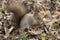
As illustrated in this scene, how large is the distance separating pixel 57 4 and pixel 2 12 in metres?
1.14

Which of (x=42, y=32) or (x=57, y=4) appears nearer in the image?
(x=42, y=32)

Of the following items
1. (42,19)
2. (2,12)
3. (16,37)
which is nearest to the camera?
(16,37)

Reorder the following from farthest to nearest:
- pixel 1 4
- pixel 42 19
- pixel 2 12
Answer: pixel 1 4 < pixel 2 12 < pixel 42 19

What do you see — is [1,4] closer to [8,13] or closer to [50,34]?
[8,13]

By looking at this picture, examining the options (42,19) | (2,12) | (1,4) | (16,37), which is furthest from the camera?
(1,4)

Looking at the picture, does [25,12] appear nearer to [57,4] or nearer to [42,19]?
[42,19]

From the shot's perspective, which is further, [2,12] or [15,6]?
[2,12]

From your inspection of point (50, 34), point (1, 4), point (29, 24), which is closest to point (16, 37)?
point (29, 24)

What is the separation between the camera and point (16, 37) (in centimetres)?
353

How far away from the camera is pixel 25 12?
379 cm

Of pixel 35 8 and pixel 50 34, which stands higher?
pixel 35 8

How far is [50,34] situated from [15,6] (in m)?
0.76

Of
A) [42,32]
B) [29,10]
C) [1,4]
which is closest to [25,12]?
[29,10]

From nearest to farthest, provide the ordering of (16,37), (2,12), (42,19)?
(16,37) → (42,19) → (2,12)
